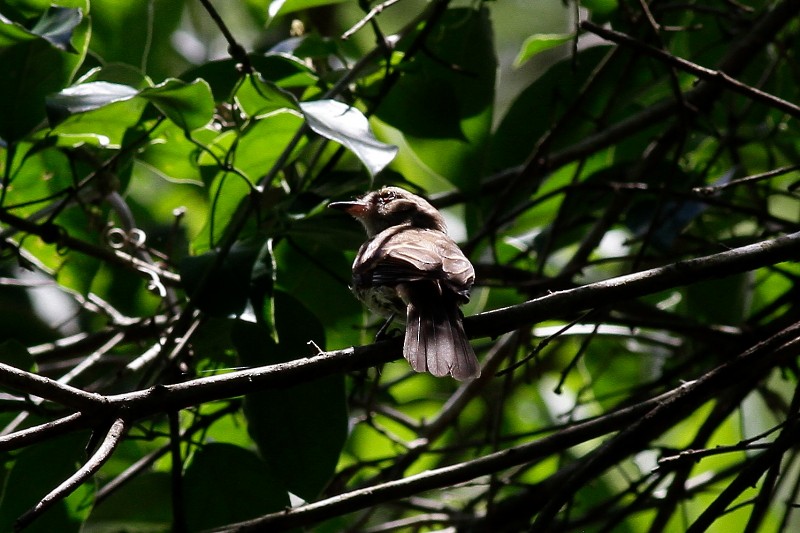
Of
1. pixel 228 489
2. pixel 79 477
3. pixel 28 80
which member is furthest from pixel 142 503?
pixel 79 477

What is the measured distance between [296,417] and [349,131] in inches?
38.0

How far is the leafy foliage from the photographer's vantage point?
2584mm

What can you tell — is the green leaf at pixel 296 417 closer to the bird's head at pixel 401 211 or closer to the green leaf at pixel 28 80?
the green leaf at pixel 28 80

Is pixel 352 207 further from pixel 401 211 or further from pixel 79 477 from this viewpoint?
pixel 79 477

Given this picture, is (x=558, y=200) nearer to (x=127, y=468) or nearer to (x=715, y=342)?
(x=715, y=342)

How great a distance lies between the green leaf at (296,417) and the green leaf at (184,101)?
0.67 metres

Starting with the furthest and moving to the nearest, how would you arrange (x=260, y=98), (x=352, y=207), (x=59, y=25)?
(x=352, y=207)
(x=260, y=98)
(x=59, y=25)

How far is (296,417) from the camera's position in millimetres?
3080

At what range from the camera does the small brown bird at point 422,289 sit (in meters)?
2.77

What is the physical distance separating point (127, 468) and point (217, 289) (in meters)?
1.41

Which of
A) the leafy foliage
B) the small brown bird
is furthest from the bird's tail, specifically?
the leafy foliage

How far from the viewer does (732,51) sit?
4.09 metres

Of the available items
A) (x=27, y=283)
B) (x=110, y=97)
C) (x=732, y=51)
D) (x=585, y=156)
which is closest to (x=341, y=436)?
(x=110, y=97)

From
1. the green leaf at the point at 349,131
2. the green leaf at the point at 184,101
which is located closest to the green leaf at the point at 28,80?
the green leaf at the point at 184,101
